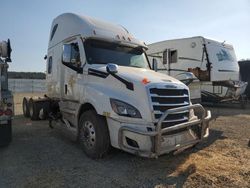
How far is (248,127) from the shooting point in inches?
401

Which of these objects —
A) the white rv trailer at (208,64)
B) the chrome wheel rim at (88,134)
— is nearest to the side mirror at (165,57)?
the white rv trailer at (208,64)

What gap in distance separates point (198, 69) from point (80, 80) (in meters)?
9.50

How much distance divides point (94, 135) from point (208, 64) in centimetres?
1016

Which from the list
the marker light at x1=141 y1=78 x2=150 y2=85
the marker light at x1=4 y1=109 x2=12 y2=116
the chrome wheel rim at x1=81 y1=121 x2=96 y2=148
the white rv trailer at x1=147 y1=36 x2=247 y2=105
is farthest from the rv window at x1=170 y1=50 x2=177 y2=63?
the marker light at x1=4 y1=109 x2=12 y2=116

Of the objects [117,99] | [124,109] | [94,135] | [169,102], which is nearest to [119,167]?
[94,135]

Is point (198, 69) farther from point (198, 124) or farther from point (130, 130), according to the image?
point (130, 130)

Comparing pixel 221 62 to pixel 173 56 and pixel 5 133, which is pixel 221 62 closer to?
pixel 173 56

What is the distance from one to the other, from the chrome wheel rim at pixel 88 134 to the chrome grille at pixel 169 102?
1.45 meters

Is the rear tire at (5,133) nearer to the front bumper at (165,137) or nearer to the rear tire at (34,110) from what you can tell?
the front bumper at (165,137)

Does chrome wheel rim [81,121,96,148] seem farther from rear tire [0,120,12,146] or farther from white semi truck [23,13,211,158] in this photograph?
rear tire [0,120,12,146]

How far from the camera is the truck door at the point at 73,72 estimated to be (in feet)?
23.3

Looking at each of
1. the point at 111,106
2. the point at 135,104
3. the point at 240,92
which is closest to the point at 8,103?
the point at 111,106

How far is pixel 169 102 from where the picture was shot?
579cm

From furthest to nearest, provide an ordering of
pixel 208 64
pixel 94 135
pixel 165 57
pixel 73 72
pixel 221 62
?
1. pixel 165 57
2. pixel 221 62
3. pixel 208 64
4. pixel 73 72
5. pixel 94 135
